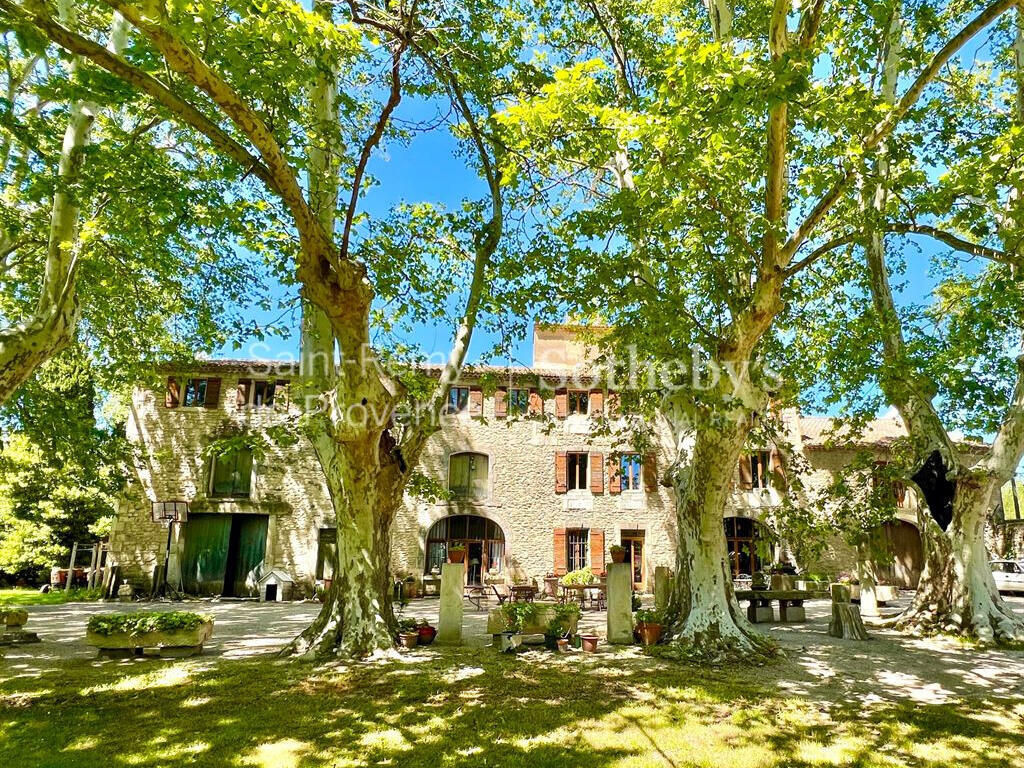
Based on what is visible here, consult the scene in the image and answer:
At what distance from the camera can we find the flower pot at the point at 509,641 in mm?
8906

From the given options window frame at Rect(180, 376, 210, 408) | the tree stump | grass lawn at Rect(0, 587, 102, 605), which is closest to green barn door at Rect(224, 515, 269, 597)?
grass lawn at Rect(0, 587, 102, 605)

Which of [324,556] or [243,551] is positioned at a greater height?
[243,551]

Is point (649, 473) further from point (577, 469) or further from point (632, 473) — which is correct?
point (577, 469)

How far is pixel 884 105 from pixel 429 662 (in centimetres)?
877

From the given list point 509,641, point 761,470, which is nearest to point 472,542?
point 761,470

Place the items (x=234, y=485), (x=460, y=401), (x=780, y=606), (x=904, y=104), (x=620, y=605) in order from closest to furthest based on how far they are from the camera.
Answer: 1. (x=904, y=104)
2. (x=620, y=605)
3. (x=780, y=606)
4. (x=234, y=485)
5. (x=460, y=401)

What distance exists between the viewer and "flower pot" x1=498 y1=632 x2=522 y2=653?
29.2ft

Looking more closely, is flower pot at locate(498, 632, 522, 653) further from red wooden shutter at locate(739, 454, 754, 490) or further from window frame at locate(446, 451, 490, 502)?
red wooden shutter at locate(739, 454, 754, 490)

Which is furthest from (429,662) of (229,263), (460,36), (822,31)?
(822,31)

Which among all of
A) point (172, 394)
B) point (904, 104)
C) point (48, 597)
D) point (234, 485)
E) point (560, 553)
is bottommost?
point (48, 597)

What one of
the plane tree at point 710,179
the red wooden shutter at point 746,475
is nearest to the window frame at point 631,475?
the red wooden shutter at point 746,475

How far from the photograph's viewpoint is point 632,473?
2055 cm

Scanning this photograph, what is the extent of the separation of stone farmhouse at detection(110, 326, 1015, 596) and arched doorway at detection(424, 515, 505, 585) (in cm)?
4

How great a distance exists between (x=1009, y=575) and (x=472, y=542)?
17124 millimetres
